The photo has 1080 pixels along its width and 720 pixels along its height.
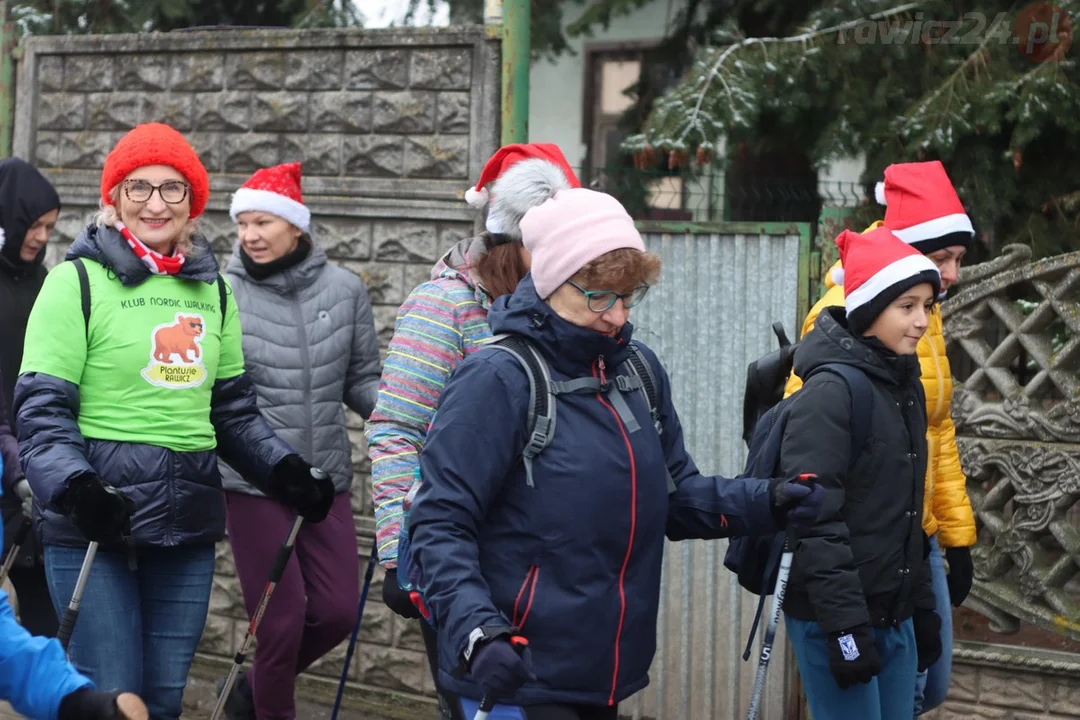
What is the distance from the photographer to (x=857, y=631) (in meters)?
3.99

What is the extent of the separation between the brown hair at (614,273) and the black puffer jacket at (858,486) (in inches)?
31.7

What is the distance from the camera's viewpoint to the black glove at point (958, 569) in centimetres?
497

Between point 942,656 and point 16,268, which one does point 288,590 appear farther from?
point 942,656

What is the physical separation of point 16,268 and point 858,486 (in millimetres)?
3329

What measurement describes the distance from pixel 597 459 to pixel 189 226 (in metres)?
1.97

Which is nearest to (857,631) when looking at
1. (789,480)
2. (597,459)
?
(789,480)

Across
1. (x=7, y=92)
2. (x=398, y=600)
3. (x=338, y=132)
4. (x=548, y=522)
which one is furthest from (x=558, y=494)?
(x=7, y=92)

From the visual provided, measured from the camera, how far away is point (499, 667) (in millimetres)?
3104

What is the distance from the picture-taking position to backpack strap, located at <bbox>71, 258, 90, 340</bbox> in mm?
4504

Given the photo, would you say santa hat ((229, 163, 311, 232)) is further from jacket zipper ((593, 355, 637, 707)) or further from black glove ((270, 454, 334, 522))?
jacket zipper ((593, 355, 637, 707))

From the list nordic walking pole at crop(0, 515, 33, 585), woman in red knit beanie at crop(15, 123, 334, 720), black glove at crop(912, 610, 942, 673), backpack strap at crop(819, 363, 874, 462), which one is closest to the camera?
backpack strap at crop(819, 363, 874, 462)

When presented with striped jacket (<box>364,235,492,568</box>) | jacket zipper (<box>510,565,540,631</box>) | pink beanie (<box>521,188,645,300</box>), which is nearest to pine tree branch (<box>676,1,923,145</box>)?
striped jacket (<box>364,235,492,568</box>)

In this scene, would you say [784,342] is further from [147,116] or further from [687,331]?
[147,116]

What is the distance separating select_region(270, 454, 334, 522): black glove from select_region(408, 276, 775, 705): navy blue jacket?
1.59 metres
